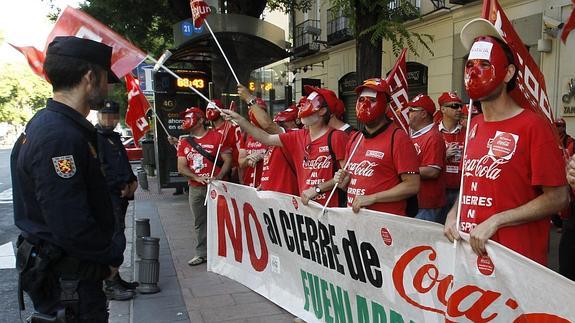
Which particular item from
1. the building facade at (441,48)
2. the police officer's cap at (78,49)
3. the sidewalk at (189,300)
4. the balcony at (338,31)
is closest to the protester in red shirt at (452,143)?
the sidewalk at (189,300)

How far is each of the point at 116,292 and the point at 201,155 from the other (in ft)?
6.58

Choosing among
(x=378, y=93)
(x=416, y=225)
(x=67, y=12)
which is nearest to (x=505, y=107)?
(x=416, y=225)

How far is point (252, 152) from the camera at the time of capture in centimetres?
598

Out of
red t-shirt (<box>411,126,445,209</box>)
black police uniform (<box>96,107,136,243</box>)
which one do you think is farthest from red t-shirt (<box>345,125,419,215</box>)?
black police uniform (<box>96,107,136,243</box>)

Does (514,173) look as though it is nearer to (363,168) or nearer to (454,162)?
(363,168)

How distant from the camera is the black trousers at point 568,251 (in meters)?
3.27

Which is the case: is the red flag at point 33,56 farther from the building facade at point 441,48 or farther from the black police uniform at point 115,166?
the building facade at point 441,48

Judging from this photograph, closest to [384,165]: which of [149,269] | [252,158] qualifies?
[252,158]

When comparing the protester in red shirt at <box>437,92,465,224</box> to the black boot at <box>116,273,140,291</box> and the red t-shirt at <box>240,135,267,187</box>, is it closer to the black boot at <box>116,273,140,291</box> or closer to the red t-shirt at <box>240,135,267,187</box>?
the red t-shirt at <box>240,135,267,187</box>

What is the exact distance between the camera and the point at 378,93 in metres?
3.66

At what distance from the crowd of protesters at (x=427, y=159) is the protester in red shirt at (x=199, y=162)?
0.04ft

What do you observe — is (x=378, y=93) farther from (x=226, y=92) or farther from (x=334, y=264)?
(x=226, y=92)

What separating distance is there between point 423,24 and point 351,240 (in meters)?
11.6

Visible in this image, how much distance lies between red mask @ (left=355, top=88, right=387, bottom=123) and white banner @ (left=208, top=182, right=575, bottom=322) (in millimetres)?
755
